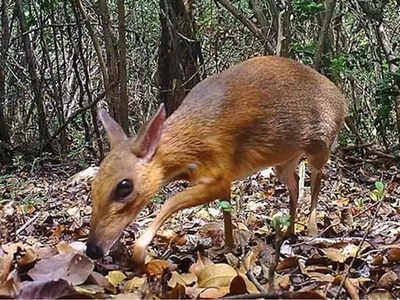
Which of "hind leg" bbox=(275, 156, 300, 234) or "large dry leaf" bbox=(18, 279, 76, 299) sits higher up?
"large dry leaf" bbox=(18, 279, 76, 299)

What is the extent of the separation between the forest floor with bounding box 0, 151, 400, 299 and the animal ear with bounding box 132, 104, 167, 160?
487mm

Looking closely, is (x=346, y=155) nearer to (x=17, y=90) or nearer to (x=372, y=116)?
(x=372, y=116)

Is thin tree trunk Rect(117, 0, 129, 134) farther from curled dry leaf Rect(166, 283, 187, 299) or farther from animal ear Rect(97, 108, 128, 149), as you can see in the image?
curled dry leaf Rect(166, 283, 187, 299)

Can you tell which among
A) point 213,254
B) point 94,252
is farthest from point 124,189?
point 213,254

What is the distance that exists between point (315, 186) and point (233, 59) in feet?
18.6

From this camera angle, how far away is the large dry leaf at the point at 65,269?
9.73 feet

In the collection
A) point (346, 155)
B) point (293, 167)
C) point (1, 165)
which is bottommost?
point (346, 155)

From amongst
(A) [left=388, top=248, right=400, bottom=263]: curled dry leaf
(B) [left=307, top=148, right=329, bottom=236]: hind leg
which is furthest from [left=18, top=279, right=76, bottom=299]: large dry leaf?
(B) [left=307, top=148, right=329, bottom=236]: hind leg

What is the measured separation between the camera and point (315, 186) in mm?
5281

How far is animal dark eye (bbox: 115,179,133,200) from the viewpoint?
3.50 metres

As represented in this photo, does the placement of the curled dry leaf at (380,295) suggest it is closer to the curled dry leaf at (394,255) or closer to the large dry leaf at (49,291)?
the curled dry leaf at (394,255)

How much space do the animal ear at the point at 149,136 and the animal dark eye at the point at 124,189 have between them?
209 mm

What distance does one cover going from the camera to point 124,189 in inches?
139

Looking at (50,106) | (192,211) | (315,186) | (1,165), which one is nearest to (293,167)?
(315,186)
